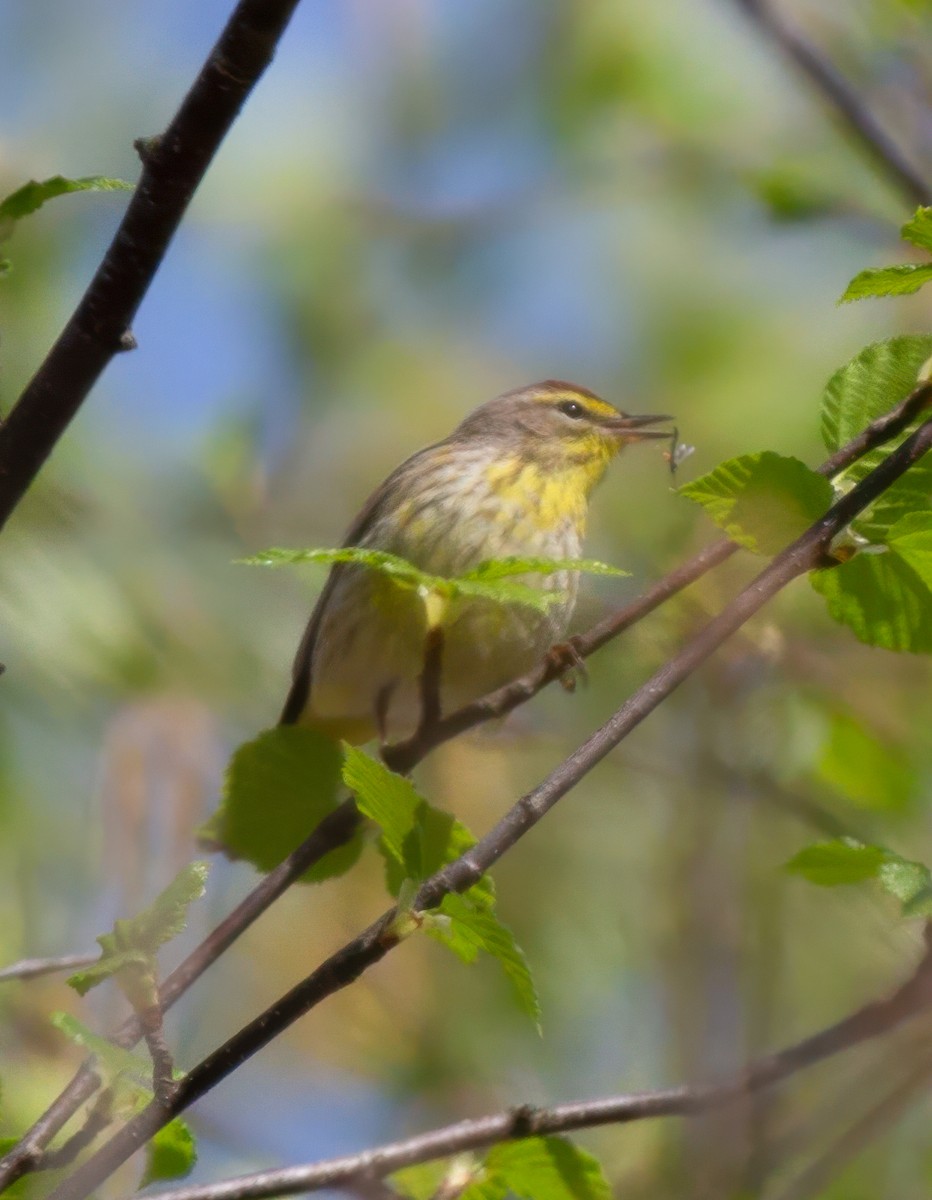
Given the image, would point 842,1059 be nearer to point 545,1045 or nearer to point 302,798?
point 302,798

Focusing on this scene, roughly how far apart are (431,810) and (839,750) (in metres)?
2.14

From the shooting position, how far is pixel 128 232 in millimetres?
1960

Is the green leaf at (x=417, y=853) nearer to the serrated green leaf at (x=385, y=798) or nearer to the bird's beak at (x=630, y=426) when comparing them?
the serrated green leaf at (x=385, y=798)

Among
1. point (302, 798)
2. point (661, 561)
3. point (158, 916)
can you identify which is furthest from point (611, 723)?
point (661, 561)

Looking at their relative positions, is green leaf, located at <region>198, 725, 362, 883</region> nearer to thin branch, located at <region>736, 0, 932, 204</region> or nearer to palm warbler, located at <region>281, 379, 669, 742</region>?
palm warbler, located at <region>281, 379, 669, 742</region>

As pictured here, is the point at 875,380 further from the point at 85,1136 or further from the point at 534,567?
the point at 85,1136

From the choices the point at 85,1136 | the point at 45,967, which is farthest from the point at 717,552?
the point at 45,967

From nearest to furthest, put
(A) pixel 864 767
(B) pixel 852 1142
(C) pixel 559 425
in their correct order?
(B) pixel 852 1142 < (A) pixel 864 767 < (C) pixel 559 425

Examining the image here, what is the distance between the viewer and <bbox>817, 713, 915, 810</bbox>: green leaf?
4.16 meters

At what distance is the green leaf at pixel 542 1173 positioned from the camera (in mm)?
2330

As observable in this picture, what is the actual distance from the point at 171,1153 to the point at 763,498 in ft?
4.03

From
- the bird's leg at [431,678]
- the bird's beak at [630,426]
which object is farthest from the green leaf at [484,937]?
the bird's beak at [630,426]

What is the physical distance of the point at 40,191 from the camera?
200 cm

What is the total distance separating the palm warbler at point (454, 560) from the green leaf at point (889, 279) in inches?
78.5
